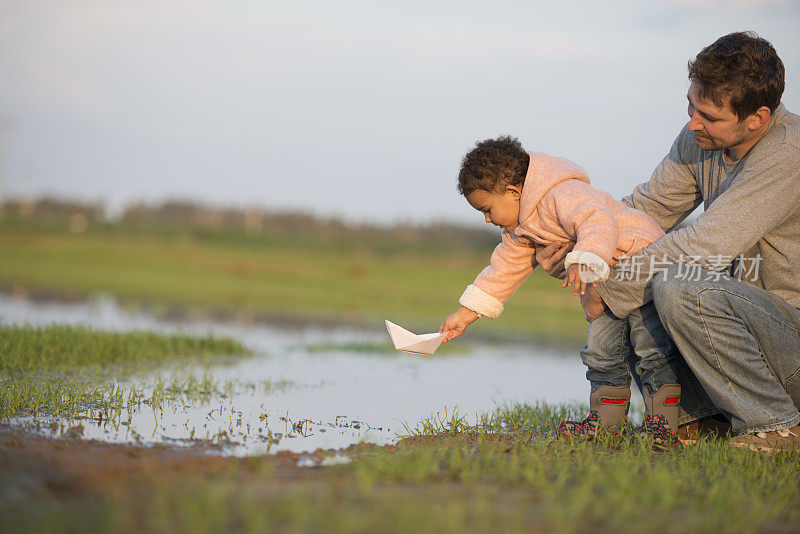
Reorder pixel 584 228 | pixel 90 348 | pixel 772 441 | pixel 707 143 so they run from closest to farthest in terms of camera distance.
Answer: pixel 772 441, pixel 584 228, pixel 707 143, pixel 90 348

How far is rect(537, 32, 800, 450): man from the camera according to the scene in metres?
3.44

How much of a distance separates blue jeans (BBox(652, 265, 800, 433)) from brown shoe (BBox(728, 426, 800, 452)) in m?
0.04

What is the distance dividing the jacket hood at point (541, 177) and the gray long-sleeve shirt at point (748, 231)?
0.57 meters

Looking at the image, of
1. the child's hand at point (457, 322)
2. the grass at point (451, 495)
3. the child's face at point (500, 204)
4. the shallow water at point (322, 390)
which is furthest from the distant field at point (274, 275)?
the grass at point (451, 495)

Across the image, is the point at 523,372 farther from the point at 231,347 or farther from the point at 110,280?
the point at 110,280

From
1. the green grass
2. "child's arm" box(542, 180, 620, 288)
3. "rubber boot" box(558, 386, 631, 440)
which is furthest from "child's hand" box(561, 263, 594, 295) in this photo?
the green grass

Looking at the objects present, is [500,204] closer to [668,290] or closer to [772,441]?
[668,290]

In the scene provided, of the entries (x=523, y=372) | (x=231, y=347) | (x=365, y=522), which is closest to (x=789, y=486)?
(x=365, y=522)

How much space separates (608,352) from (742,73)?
63.1 inches

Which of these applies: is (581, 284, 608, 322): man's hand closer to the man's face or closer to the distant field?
the man's face

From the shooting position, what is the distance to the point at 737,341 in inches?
135

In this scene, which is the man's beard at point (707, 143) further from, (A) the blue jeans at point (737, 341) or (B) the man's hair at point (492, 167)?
(B) the man's hair at point (492, 167)

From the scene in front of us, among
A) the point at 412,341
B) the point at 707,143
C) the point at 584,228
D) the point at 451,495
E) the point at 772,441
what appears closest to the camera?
the point at 451,495

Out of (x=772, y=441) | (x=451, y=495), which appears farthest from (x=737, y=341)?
(x=451, y=495)
